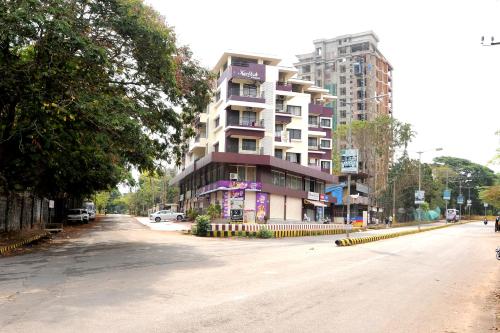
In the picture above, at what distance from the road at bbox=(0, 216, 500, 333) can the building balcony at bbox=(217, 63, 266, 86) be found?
3661 cm

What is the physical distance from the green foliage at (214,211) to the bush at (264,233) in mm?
16316

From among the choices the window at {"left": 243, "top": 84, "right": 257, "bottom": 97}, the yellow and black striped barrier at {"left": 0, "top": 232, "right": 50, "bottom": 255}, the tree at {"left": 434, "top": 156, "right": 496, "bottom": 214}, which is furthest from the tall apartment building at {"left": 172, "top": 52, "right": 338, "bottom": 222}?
the tree at {"left": 434, "top": 156, "right": 496, "bottom": 214}

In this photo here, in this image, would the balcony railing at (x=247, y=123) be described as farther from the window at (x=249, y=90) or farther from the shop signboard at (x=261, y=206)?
the shop signboard at (x=261, y=206)

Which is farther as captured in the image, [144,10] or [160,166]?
[160,166]

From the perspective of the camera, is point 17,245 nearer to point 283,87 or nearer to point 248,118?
point 248,118

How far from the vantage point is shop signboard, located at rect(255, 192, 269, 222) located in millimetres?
49188

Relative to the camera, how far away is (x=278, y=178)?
2079 inches

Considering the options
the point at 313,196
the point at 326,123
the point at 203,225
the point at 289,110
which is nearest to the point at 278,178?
the point at 313,196

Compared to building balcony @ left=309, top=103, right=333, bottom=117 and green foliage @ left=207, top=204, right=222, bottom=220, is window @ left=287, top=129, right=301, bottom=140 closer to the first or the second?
building balcony @ left=309, top=103, right=333, bottom=117

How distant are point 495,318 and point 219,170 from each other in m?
43.9

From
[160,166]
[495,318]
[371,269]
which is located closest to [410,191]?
[160,166]

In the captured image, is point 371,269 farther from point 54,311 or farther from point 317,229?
point 317,229

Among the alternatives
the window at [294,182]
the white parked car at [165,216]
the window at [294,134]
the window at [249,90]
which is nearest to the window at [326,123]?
the window at [294,134]

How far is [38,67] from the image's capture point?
1516 cm
